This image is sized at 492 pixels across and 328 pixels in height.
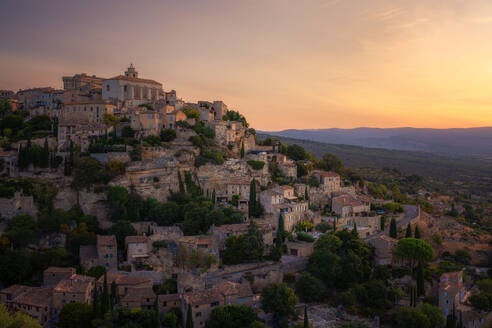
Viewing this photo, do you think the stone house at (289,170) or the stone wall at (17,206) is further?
the stone house at (289,170)

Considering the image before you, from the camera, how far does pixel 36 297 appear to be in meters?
28.7

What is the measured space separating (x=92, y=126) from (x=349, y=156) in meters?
88.6

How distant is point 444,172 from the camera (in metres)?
102

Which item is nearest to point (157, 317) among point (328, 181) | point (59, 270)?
point (59, 270)

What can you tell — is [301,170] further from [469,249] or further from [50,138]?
[50,138]

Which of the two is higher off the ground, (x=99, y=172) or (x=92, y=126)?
(x=92, y=126)

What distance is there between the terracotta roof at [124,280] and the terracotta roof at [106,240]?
2.64 m

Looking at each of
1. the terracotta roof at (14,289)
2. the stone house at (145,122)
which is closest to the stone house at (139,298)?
the terracotta roof at (14,289)

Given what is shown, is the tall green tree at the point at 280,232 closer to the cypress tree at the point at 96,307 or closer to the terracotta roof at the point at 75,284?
the cypress tree at the point at 96,307

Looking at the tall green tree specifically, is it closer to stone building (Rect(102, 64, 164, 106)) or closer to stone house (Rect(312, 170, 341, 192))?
stone house (Rect(312, 170, 341, 192))

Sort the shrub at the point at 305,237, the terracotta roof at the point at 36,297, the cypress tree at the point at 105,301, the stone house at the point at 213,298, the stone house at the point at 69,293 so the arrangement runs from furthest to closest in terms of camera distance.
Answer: the shrub at the point at 305,237 → the stone house at the point at 69,293 → the terracotta roof at the point at 36,297 → the stone house at the point at 213,298 → the cypress tree at the point at 105,301

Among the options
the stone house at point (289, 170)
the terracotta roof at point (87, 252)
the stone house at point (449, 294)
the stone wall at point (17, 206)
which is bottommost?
the stone house at point (449, 294)

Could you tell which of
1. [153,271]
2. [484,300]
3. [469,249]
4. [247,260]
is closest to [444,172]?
[469,249]

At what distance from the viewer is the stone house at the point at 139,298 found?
1129 inches
